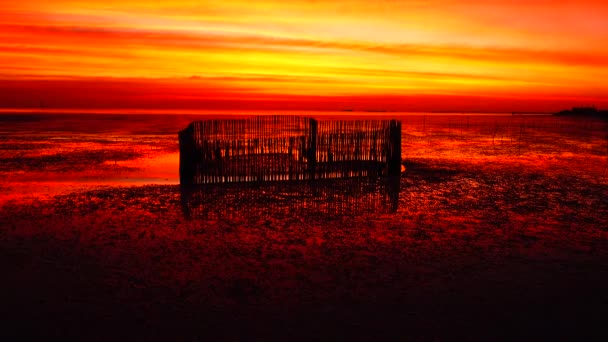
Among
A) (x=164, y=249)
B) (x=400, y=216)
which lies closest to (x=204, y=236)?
(x=164, y=249)

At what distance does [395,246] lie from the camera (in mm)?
6605

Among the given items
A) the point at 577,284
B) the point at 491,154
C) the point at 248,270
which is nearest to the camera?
the point at 577,284

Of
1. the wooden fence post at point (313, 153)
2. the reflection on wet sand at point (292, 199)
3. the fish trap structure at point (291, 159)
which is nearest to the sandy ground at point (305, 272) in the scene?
the reflection on wet sand at point (292, 199)

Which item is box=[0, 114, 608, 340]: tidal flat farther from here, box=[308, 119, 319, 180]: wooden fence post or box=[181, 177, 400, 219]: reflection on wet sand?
box=[308, 119, 319, 180]: wooden fence post

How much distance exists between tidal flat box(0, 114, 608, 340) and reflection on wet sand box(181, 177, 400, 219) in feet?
0.24

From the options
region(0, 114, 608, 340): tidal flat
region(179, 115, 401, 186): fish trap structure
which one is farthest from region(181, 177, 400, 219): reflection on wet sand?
region(179, 115, 401, 186): fish trap structure

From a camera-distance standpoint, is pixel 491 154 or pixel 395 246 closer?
pixel 395 246

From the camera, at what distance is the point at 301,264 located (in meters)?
5.89

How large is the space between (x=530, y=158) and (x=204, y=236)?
14.4 metres

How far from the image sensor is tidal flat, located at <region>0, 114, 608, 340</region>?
438 cm

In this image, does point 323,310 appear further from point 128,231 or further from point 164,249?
point 128,231

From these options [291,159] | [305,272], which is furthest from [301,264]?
[291,159]

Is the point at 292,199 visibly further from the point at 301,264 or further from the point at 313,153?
the point at 301,264

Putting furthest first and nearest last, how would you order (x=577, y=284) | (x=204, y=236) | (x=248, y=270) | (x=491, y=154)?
(x=491, y=154) → (x=204, y=236) → (x=248, y=270) → (x=577, y=284)
